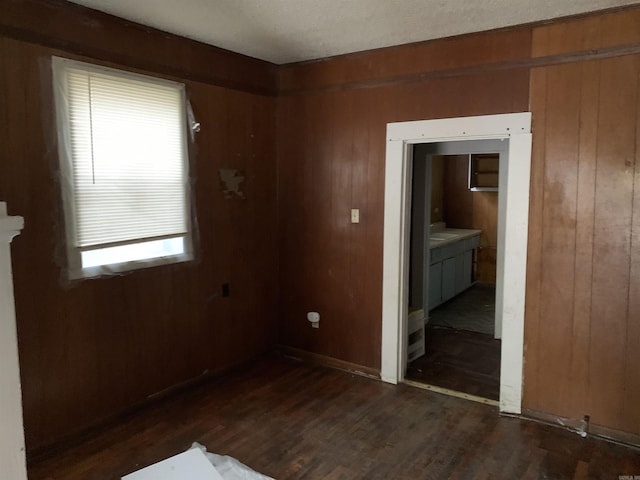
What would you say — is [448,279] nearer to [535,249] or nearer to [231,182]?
[535,249]

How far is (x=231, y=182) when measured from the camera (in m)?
3.84

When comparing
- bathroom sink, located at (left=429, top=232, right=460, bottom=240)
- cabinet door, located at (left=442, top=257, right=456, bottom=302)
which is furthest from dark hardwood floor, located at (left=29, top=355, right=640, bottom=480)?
bathroom sink, located at (left=429, top=232, right=460, bottom=240)

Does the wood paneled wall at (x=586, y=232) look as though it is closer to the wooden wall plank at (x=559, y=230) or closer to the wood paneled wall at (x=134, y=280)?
the wooden wall plank at (x=559, y=230)

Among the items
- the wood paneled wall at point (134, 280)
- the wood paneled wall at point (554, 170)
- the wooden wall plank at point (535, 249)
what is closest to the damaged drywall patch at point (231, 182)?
the wood paneled wall at point (134, 280)

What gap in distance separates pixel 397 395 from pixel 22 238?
271 centimetres

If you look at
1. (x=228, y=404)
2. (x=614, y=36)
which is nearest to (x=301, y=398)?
(x=228, y=404)

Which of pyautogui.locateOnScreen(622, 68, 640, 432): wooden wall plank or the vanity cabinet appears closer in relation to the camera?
pyautogui.locateOnScreen(622, 68, 640, 432): wooden wall plank

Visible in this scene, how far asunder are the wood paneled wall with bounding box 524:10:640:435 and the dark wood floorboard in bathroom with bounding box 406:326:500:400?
1.95 feet

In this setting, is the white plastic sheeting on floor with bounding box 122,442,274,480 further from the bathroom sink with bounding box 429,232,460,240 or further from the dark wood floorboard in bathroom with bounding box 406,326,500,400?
the bathroom sink with bounding box 429,232,460,240

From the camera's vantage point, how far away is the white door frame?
3.13 meters

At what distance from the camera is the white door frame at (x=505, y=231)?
3.13 m

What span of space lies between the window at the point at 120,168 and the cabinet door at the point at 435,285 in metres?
3.11

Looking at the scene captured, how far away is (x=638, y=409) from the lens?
284 centimetres

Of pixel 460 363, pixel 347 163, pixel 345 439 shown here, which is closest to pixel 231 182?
pixel 347 163
